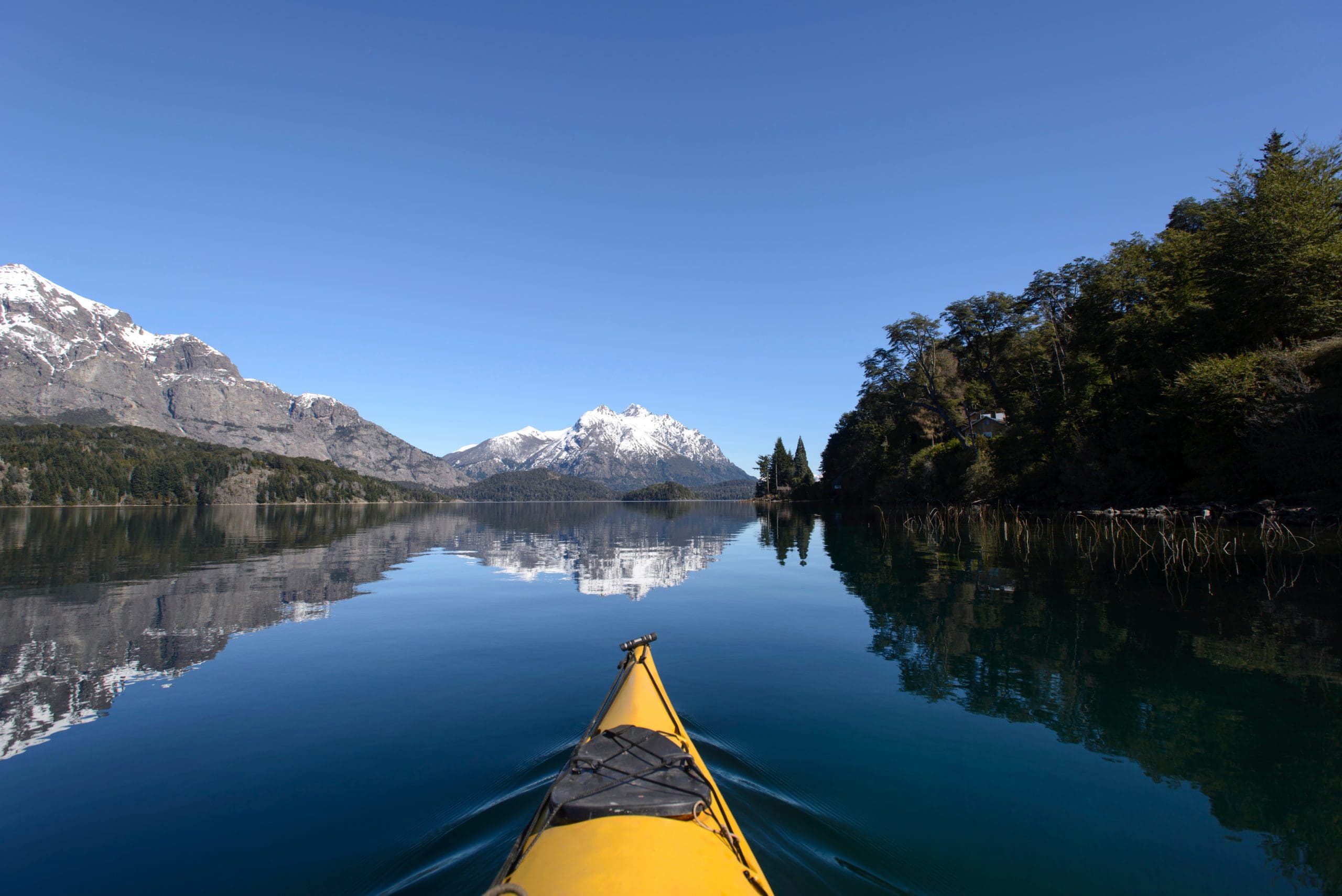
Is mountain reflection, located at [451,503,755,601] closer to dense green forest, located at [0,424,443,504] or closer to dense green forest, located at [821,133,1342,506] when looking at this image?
dense green forest, located at [821,133,1342,506]

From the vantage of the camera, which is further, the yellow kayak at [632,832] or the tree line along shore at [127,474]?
the tree line along shore at [127,474]

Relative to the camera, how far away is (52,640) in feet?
47.6

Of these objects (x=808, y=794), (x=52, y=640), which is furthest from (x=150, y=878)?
(x=52, y=640)

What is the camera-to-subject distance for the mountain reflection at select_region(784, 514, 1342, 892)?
7.45 meters

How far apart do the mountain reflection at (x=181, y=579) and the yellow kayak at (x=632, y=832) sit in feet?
31.1

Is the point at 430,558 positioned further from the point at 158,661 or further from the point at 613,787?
the point at 613,787

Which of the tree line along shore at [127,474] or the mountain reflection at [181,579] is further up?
the tree line along shore at [127,474]

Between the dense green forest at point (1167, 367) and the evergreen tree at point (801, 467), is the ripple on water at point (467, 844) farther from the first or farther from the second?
the evergreen tree at point (801, 467)

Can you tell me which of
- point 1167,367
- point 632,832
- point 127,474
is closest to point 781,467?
point 1167,367

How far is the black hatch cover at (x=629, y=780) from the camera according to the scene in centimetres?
496

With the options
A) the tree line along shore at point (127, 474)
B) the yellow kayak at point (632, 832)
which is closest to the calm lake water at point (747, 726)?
the yellow kayak at point (632, 832)

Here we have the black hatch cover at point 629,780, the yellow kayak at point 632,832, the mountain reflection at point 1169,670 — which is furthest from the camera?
the mountain reflection at point 1169,670

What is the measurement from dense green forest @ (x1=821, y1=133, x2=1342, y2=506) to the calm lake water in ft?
43.8

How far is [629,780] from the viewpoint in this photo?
5.48m
